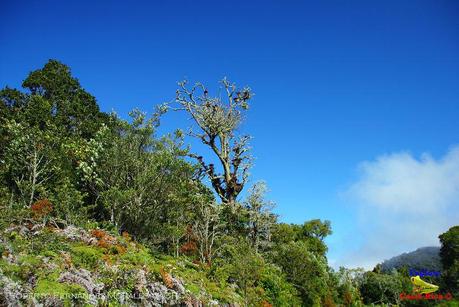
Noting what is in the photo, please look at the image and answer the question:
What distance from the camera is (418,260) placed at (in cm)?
7188

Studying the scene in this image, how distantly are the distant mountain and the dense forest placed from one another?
3250cm

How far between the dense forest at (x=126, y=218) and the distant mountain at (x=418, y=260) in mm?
32504

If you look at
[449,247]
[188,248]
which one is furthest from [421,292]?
[188,248]

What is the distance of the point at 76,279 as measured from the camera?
14.7 meters

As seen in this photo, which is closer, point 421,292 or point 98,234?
point 98,234

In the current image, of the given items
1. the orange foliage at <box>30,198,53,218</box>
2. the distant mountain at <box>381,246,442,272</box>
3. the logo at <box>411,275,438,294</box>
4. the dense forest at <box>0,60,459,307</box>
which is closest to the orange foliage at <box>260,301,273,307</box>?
the dense forest at <box>0,60,459,307</box>

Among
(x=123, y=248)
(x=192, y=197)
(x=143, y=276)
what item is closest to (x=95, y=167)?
(x=192, y=197)

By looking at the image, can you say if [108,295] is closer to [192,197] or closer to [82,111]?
[192,197]

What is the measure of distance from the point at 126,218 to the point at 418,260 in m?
62.9

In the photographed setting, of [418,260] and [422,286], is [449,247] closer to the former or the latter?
[418,260]

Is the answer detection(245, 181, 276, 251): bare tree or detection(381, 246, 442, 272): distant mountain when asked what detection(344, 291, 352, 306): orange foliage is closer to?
detection(245, 181, 276, 251): bare tree

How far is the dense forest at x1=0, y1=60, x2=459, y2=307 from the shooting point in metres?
15.7

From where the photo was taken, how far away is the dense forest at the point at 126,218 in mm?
15672

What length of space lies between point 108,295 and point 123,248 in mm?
4877
